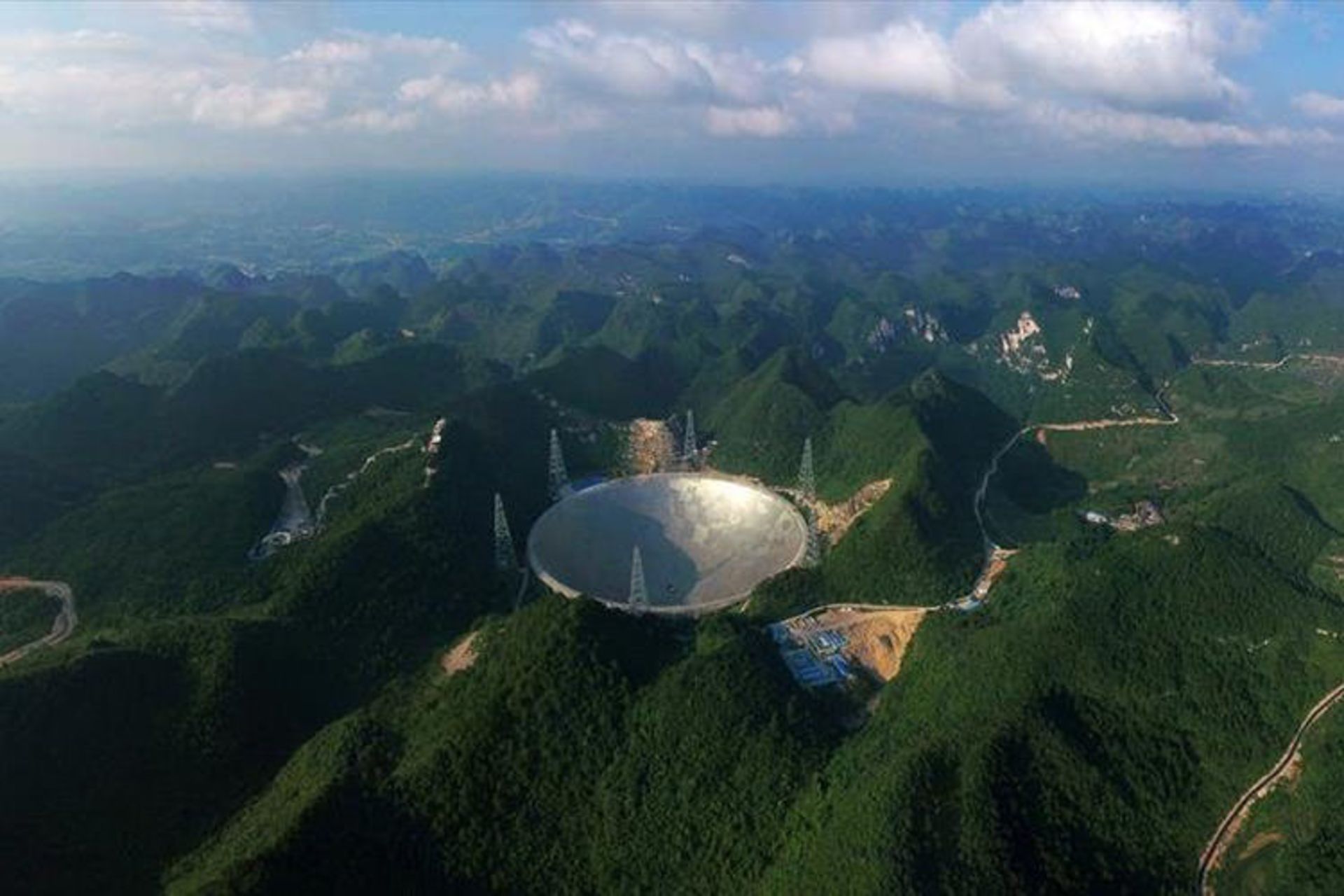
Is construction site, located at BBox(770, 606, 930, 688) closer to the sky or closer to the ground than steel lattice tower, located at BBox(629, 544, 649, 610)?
closer to the ground

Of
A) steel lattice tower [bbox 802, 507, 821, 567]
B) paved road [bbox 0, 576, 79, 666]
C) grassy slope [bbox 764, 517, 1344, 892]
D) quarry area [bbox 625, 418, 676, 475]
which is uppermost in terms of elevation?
grassy slope [bbox 764, 517, 1344, 892]

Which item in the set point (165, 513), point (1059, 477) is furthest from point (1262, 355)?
point (165, 513)

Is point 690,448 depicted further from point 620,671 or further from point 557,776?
point 557,776

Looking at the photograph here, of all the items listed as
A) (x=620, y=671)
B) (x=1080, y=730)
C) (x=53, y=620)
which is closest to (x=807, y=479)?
(x=620, y=671)

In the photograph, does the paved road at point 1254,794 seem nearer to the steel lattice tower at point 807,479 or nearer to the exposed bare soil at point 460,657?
the exposed bare soil at point 460,657

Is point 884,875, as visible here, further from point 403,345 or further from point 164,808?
point 403,345

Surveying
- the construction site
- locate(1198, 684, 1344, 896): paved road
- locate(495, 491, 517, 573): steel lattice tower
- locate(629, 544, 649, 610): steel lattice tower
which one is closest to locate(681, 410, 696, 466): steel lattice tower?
locate(495, 491, 517, 573): steel lattice tower

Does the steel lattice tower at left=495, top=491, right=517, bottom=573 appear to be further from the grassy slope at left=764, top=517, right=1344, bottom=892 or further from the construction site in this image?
the grassy slope at left=764, top=517, right=1344, bottom=892

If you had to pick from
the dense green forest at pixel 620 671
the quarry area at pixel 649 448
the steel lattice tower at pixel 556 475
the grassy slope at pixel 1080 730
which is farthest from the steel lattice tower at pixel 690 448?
the grassy slope at pixel 1080 730
